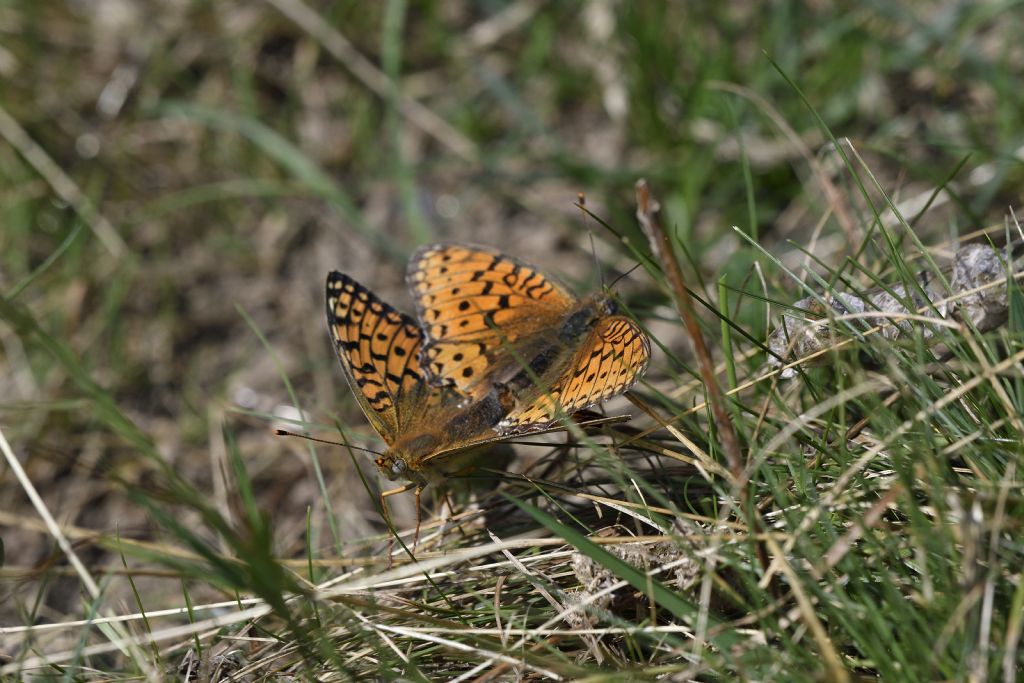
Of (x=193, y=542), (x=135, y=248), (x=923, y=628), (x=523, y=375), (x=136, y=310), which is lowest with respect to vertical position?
(x=923, y=628)

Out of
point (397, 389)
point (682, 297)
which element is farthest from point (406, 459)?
point (682, 297)

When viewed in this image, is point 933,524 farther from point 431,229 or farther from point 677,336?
point 431,229

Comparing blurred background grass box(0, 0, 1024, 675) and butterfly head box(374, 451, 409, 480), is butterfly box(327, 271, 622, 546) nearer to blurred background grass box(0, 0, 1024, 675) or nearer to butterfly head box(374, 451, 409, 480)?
butterfly head box(374, 451, 409, 480)

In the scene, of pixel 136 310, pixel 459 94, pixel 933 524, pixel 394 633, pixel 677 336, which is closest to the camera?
pixel 933 524

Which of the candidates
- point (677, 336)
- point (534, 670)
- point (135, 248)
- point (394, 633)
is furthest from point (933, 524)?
point (135, 248)

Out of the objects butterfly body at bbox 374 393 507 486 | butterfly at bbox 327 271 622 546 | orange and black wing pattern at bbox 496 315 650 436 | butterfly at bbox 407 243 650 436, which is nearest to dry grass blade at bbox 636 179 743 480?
orange and black wing pattern at bbox 496 315 650 436

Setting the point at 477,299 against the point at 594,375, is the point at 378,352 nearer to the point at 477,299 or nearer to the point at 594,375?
the point at 477,299

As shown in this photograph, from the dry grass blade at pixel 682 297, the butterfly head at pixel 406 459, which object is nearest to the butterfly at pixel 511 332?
the butterfly head at pixel 406 459
